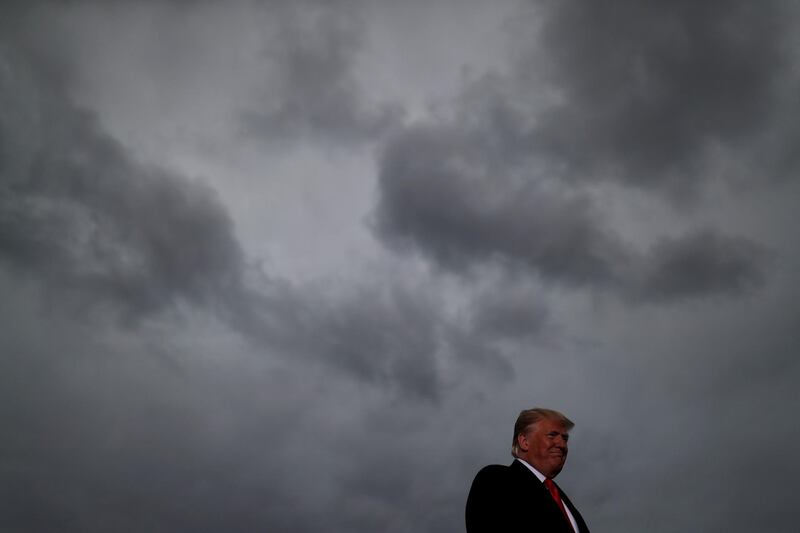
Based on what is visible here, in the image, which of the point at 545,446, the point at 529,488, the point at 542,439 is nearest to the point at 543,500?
the point at 529,488

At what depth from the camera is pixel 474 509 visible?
7812mm

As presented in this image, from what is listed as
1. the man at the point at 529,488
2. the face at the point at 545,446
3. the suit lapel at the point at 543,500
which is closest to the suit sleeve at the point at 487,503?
the man at the point at 529,488

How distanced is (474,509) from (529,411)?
244 cm

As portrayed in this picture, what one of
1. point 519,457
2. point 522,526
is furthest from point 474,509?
point 519,457

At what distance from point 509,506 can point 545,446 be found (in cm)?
163

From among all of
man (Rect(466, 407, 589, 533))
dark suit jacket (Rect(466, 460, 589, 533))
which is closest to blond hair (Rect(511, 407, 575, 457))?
man (Rect(466, 407, 589, 533))

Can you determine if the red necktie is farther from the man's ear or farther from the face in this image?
the man's ear

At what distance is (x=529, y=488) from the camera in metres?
8.28

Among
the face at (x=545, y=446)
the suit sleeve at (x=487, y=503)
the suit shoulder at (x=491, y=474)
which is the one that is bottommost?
the suit sleeve at (x=487, y=503)

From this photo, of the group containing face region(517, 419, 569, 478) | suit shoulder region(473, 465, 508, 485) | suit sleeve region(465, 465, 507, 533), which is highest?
face region(517, 419, 569, 478)

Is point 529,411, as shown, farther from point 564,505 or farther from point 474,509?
point 474,509

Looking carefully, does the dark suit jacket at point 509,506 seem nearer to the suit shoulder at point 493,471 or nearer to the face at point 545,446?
the suit shoulder at point 493,471

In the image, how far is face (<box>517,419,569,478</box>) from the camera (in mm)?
8984

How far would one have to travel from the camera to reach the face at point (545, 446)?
898cm
